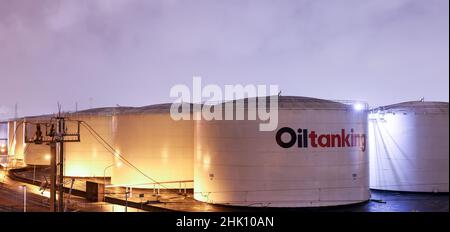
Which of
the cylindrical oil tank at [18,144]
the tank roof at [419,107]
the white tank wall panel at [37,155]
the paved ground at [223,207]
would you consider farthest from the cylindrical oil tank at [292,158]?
the cylindrical oil tank at [18,144]

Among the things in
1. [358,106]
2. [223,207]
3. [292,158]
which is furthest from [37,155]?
[358,106]

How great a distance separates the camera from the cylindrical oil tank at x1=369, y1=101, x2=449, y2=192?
25.3 metres

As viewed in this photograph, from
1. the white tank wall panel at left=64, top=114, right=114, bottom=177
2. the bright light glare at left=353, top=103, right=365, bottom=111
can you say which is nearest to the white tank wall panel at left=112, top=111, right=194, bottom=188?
the white tank wall panel at left=64, top=114, right=114, bottom=177

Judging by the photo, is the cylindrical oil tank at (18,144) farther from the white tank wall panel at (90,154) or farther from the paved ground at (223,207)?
the paved ground at (223,207)

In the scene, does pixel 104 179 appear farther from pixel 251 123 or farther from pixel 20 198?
pixel 251 123

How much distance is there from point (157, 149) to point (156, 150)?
0.28 feet

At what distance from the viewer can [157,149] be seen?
26.8m

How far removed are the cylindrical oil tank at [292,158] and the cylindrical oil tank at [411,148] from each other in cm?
569

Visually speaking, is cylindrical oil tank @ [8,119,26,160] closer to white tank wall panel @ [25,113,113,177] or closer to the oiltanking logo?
white tank wall panel @ [25,113,113,177]

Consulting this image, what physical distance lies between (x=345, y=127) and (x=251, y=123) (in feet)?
14.9

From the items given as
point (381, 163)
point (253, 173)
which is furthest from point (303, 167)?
point (381, 163)

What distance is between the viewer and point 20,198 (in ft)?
81.6

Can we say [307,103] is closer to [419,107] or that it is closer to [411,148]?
[411,148]

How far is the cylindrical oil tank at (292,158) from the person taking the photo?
2030cm
